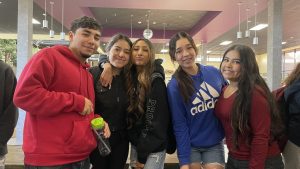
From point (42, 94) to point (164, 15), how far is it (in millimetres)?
9515

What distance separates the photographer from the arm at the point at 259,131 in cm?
189

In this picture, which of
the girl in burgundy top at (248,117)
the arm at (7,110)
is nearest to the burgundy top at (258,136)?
the girl in burgundy top at (248,117)

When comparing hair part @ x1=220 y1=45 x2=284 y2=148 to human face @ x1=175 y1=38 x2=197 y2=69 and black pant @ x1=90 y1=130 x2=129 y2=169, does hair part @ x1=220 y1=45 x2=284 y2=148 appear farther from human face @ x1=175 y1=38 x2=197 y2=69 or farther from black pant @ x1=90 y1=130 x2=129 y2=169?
black pant @ x1=90 y1=130 x2=129 y2=169

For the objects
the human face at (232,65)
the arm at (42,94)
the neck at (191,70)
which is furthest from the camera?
the neck at (191,70)

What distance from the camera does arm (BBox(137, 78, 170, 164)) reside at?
211 cm

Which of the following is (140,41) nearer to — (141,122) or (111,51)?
(111,51)

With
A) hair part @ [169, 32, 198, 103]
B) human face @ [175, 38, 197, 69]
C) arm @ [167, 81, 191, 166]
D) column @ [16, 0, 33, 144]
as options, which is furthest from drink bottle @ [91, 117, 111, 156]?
column @ [16, 0, 33, 144]

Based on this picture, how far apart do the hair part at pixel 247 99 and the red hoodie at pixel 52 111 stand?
941 millimetres

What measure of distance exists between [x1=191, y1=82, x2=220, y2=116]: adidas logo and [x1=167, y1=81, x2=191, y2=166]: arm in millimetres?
92

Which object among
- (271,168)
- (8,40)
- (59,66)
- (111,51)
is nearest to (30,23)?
(111,51)

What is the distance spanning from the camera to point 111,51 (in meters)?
2.31

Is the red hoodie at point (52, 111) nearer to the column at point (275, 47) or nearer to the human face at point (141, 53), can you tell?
the human face at point (141, 53)

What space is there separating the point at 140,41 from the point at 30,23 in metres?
5.11

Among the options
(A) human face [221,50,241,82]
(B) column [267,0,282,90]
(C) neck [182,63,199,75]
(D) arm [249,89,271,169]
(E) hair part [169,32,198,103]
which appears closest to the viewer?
(D) arm [249,89,271,169]
